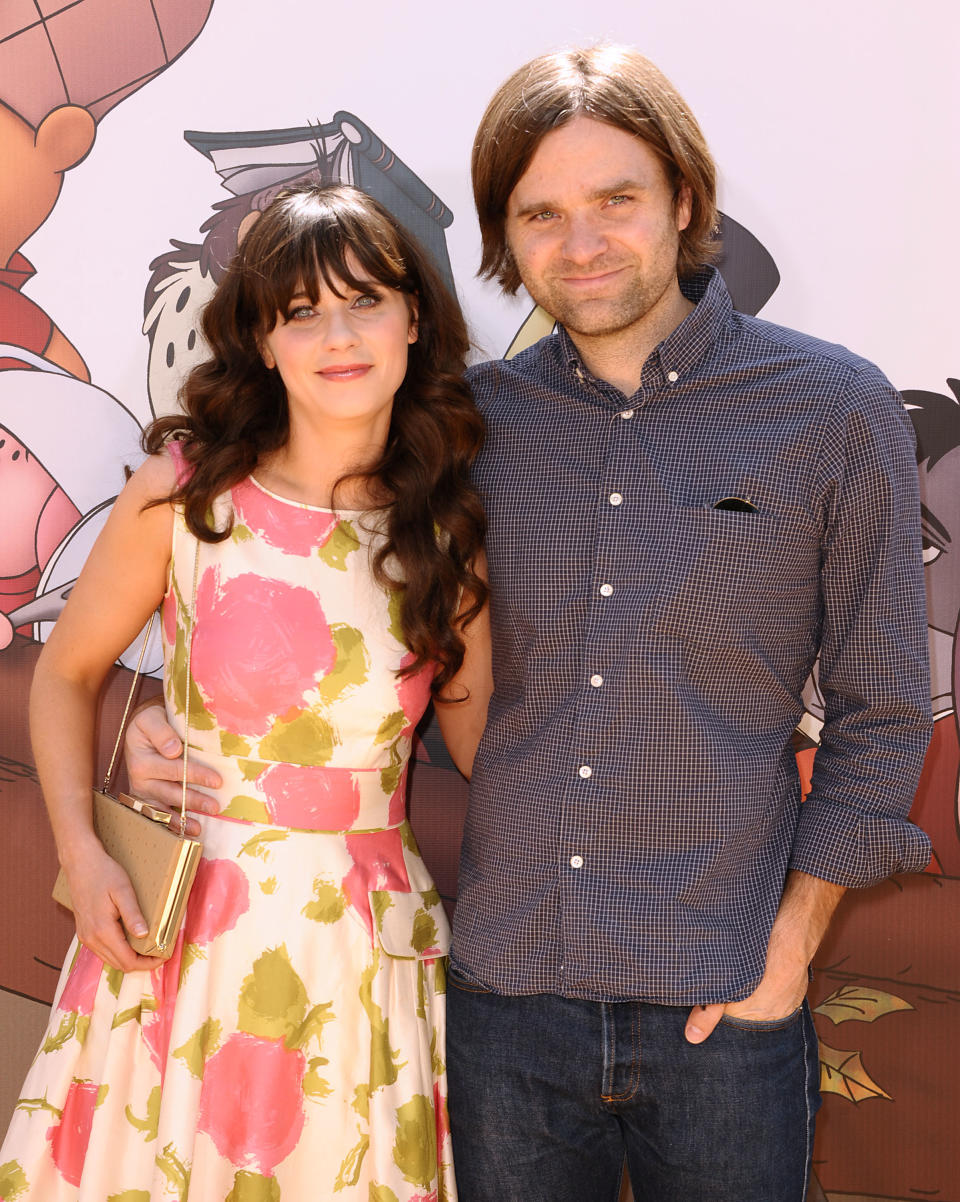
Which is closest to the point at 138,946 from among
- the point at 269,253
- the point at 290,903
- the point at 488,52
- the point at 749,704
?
the point at 290,903

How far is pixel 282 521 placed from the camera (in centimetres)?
180

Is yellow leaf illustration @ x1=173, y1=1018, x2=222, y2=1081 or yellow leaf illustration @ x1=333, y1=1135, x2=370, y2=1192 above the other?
yellow leaf illustration @ x1=173, y1=1018, x2=222, y2=1081

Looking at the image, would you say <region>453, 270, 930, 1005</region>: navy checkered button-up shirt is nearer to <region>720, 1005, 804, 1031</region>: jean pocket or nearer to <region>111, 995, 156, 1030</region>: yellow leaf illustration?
<region>720, 1005, 804, 1031</region>: jean pocket

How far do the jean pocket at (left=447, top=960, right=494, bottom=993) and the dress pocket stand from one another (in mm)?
40

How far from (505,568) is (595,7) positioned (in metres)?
1.07

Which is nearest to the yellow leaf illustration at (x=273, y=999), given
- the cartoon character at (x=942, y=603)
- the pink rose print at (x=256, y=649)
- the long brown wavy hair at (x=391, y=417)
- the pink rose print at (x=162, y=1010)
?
the pink rose print at (x=162, y=1010)

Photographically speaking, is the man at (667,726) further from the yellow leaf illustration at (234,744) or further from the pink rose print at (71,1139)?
the pink rose print at (71,1139)

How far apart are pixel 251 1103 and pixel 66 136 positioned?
5.78 feet

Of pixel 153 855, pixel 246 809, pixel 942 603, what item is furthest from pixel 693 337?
pixel 153 855

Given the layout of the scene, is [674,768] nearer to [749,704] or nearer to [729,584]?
[749,704]

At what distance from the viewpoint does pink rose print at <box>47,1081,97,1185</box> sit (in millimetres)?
1671

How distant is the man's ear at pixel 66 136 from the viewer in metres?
2.19

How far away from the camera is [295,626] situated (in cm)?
174

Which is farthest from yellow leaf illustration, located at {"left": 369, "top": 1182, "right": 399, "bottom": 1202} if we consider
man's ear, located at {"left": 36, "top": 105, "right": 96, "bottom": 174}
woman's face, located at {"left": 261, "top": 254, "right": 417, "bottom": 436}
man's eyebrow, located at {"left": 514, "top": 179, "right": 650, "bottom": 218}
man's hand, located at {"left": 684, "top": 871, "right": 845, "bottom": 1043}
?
man's ear, located at {"left": 36, "top": 105, "right": 96, "bottom": 174}
